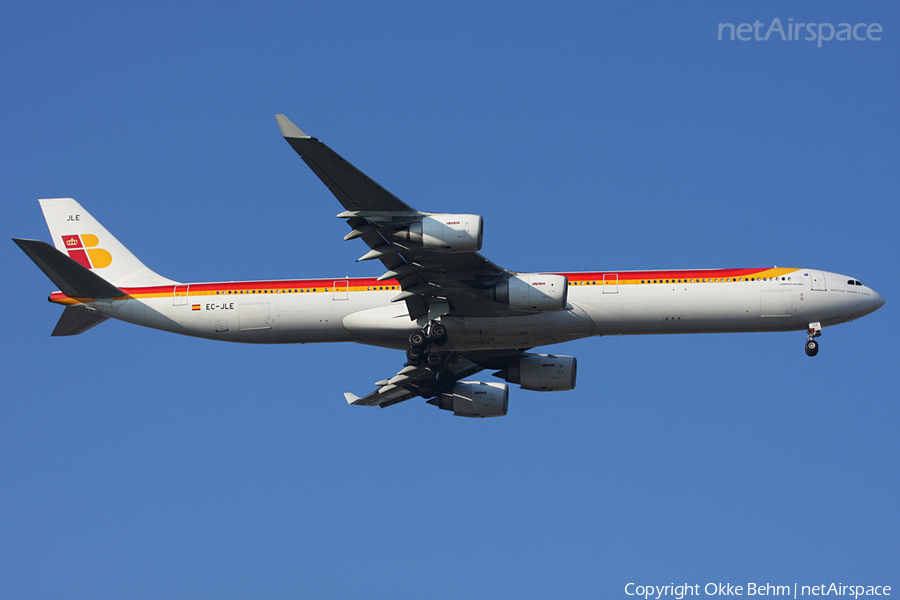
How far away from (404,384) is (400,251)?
1172cm

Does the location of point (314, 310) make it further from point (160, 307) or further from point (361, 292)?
point (160, 307)

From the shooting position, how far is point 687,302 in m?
39.2

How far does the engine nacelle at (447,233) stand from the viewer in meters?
34.3

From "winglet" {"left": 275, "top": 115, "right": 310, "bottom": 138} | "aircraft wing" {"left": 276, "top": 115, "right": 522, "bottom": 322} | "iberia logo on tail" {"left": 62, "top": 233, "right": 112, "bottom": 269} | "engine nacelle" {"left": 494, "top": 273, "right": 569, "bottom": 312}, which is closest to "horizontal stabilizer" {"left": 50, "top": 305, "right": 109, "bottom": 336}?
"iberia logo on tail" {"left": 62, "top": 233, "right": 112, "bottom": 269}

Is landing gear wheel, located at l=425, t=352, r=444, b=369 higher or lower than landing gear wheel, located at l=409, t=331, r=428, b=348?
lower

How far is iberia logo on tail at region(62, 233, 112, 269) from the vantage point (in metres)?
44.2

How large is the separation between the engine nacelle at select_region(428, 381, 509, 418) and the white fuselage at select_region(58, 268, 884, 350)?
5332mm

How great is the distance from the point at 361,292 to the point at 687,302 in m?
13.8

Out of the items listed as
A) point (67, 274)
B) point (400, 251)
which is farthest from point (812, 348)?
point (67, 274)

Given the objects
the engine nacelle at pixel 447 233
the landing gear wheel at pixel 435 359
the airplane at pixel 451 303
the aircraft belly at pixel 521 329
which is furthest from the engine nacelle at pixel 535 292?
the landing gear wheel at pixel 435 359

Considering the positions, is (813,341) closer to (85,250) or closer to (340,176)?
(340,176)

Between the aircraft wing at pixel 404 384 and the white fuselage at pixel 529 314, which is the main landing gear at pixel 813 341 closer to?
the white fuselage at pixel 529 314

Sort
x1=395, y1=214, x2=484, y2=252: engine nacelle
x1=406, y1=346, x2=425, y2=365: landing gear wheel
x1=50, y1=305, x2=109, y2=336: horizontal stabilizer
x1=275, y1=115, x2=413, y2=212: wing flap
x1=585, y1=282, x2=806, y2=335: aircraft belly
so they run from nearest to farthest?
x1=275, y1=115, x2=413, y2=212: wing flap → x1=395, y1=214, x2=484, y2=252: engine nacelle → x1=585, y1=282, x2=806, y2=335: aircraft belly → x1=406, y1=346, x2=425, y2=365: landing gear wheel → x1=50, y1=305, x2=109, y2=336: horizontal stabilizer

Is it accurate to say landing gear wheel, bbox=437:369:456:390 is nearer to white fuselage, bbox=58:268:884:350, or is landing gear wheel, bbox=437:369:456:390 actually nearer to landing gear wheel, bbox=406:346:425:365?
white fuselage, bbox=58:268:884:350
